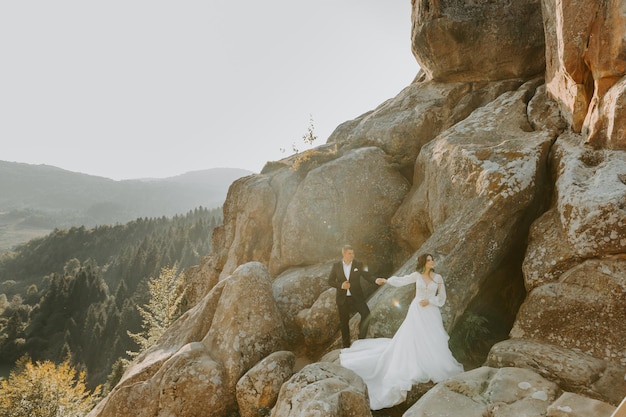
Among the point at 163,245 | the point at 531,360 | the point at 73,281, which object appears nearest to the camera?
the point at 531,360

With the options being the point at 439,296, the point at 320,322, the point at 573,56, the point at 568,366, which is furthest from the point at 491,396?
the point at 573,56

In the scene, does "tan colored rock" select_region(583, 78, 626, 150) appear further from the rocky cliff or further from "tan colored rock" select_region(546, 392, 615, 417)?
"tan colored rock" select_region(546, 392, 615, 417)

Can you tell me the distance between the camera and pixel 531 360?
30.1 feet

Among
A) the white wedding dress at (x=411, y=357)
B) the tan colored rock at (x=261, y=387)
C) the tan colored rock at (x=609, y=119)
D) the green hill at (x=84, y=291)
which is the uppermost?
the tan colored rock at (x=609, y=119)

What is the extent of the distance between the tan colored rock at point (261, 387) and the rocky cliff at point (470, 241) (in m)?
0.06

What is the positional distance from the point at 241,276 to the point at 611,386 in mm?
11905

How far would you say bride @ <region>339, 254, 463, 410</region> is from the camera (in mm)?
9258

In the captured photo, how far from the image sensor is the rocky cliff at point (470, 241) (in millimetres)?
9055

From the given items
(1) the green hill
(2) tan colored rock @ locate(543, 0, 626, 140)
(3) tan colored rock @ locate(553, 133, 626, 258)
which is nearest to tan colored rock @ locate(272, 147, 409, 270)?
(3) tan colored rock @ locate(553, 133, 626, 258)

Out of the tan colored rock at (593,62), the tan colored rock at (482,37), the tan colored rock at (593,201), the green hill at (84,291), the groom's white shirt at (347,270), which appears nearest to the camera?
the tan colored rock at (593,201)

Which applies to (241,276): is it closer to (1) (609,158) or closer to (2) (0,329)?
(1) (609,158)

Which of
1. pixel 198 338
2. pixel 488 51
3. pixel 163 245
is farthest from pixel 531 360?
pixel 163 245

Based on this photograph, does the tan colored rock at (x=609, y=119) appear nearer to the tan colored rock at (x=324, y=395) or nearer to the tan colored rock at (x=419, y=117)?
the tan colored rock at (x=419, y=117)

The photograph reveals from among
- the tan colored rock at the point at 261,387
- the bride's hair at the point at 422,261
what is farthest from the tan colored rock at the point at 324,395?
the bride's hair at the point at 422,261
